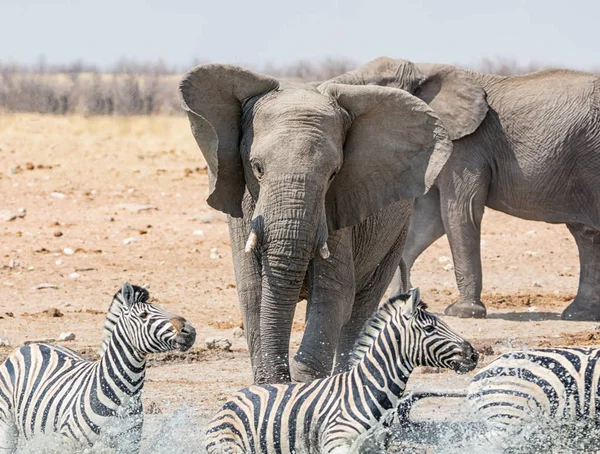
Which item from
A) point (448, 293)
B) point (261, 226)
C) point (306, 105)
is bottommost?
point (448, 293)

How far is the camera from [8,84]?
29.6m

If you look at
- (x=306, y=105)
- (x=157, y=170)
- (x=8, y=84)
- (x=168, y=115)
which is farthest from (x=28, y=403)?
(x=8, y=84)

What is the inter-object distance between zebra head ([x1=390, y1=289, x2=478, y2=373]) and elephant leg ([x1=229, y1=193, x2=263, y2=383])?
1.46 m

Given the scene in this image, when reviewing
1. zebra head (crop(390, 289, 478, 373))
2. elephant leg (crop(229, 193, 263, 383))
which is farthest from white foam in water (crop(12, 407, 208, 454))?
zebra head (crop(390, 289, 478, 373))

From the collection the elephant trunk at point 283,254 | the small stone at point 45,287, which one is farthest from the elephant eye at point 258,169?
the small stone at point 45,287

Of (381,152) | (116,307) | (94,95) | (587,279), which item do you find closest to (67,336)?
(381,152)

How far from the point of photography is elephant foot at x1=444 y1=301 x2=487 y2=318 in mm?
11828

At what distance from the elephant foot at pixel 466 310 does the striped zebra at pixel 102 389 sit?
625 centimetres

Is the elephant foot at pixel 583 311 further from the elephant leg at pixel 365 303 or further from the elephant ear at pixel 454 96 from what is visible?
the elephant leg at pixel 365 303

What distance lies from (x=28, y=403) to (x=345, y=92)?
2.45 meters

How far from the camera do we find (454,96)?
12180 mm

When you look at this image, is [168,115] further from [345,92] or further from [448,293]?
[345,92]

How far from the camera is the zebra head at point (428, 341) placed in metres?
5.52

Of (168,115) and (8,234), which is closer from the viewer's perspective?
(8,234)
